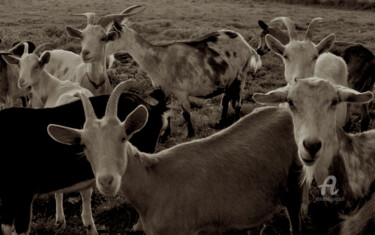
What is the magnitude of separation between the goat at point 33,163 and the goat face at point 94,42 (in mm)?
2500

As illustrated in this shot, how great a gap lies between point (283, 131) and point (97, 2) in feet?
79.2

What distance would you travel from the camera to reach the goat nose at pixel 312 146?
3846 mm

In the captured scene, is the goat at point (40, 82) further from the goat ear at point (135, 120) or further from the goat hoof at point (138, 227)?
the goat ear at point (135, 120)

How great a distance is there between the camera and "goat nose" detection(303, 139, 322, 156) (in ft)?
12.6

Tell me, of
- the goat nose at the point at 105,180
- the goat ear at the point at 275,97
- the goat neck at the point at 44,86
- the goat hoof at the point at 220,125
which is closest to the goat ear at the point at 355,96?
the goat ear at the point at 275,97

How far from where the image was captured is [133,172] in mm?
4203

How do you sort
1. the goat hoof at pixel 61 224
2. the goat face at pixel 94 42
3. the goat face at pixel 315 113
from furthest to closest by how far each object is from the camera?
the goat face at pixel 94 42, the goat hoof at pixel 61 224, the goat face at pixel 315 113

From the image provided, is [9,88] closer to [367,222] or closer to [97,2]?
[367,222]

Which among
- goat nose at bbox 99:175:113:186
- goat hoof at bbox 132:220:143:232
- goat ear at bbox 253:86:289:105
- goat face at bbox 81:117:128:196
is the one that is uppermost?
goat ear at bbox 253:86:289:105

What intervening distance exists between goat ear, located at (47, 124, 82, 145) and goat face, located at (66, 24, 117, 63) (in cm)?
370

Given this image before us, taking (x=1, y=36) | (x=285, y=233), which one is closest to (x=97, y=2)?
(x=1, y=36)

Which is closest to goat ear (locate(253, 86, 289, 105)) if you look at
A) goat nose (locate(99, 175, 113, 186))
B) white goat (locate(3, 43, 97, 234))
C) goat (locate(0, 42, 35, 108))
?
goat nose (locate(99, 175, 113, 186))

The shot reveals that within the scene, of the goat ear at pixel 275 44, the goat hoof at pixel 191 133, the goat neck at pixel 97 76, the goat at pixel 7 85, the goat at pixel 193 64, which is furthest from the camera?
the goat at pixel 7 85

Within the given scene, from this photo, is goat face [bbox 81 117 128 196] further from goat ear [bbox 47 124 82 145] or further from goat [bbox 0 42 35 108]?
goat [bbox 0 42 35 108]
